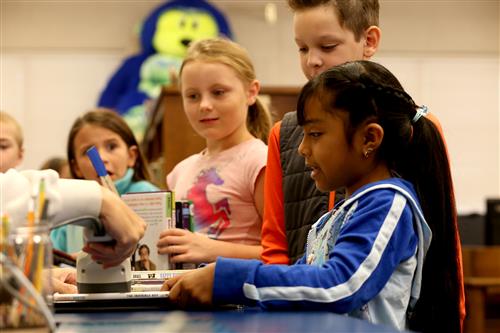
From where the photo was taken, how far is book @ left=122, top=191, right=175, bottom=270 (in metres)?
1.74

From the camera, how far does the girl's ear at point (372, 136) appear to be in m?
1.29

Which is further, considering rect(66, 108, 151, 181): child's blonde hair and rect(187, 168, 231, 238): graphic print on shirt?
rect(66, 108, 151, 181): child's blonde hair

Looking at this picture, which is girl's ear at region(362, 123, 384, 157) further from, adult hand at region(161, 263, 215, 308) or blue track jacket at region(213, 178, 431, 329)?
adult hand at region(161, 263, 215, 308)

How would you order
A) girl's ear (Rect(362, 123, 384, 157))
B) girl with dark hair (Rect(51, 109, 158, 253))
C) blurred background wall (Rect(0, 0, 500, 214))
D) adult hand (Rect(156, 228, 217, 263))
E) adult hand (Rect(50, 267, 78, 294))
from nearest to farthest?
girl's ear (Rect(362, 123, 384, 157)) → adult hand (Rect(50, 267, 78, 294)) → adult hand (Rect(156, 228, 217, 263)) → girl with dark hair (Rect(51, 109, 158, 253)) → blurred background wall (Rect(0, 0, 500, 214))

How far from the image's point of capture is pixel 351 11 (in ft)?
6.02

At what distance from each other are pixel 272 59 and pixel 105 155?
4.48 metres

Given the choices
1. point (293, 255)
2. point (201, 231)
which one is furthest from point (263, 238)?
point (201, 231)

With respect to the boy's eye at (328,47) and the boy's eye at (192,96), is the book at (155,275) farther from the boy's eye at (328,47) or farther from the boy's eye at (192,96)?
the boy's eye at (192,96)

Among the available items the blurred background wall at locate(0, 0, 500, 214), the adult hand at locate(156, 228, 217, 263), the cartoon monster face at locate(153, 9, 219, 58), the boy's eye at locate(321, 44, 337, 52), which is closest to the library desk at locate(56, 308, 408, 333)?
the adult hand at locate(156, 228, 217, 263)

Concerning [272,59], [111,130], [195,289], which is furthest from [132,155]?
[272,59]

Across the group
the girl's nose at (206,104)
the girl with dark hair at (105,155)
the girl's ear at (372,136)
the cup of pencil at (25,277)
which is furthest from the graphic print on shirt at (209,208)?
the cup of pencil at (25,277)

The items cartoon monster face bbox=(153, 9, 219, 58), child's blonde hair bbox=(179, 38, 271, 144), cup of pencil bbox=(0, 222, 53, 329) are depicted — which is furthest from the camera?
cartoon monster face bbox=(153, 9, 219, 58)

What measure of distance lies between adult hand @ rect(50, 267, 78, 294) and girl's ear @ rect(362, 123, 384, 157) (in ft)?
1.65

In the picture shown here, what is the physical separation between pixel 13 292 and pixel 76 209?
240 mm
